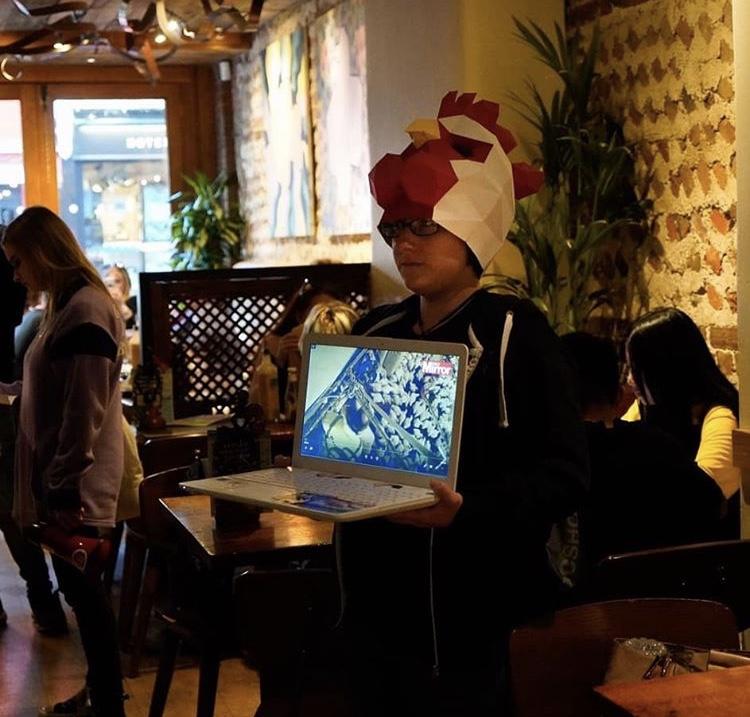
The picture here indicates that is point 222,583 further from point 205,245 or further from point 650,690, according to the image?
point 205,245

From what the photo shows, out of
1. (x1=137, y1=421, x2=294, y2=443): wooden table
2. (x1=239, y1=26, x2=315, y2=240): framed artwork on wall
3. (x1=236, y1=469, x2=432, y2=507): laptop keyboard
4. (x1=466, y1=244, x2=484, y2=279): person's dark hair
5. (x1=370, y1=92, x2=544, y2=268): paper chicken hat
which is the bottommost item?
(x1=137, y1=421, x2=294, y2=443): wooden table

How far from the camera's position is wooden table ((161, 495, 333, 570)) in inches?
121

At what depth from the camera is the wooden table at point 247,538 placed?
10.1 ft

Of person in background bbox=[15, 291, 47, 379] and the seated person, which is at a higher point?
person in background bbox=[15, 291, 47, 379]

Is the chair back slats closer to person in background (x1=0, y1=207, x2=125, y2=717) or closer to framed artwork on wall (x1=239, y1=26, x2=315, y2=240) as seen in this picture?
person in background (x1=0, y1=207, x2=125, y2=717)

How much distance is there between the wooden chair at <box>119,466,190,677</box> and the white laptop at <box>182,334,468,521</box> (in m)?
1.33

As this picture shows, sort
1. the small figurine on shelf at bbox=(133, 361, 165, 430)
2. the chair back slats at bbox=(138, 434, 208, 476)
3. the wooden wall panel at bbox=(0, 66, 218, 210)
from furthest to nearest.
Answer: the wooden wall panel at bbox=(0, 66, 218, 210)
the small figurine on shelf at bbox=(133, 361, 165, 430)
the chair back slats at bbox=(138, 434, 208, 476)

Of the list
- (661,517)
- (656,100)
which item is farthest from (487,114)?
(656,100)

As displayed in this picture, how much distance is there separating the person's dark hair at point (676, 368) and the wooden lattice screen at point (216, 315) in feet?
9.69

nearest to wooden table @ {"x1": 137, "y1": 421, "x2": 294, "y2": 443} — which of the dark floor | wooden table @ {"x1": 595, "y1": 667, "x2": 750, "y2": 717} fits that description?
the dark floor

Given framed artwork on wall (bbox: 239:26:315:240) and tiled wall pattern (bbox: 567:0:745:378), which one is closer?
tiled wall pattern (bbox: 567:0:745:378)

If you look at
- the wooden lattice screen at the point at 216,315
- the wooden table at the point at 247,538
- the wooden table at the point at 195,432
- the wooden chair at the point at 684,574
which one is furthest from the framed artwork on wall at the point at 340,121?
the wooden chair at the point at 684,574

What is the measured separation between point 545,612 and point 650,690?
Result: 0.28 metres

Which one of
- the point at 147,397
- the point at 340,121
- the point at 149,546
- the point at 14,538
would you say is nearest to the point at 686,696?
the point at 149,546
